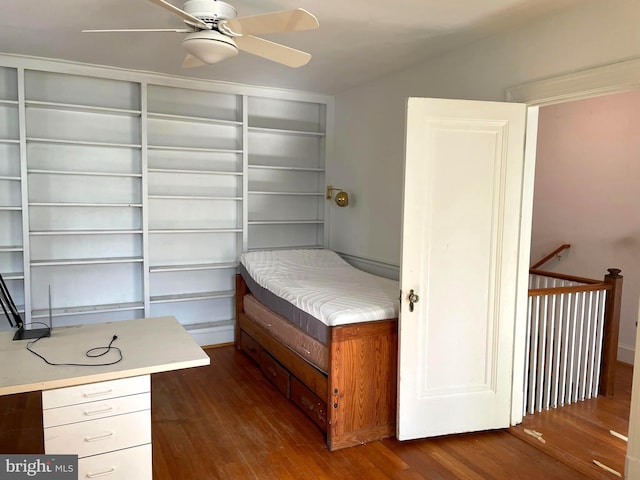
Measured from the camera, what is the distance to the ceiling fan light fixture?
2.07 meters

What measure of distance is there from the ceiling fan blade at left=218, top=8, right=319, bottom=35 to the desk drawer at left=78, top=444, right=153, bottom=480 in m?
1.87

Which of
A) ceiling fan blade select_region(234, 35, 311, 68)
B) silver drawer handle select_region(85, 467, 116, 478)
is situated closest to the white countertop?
silver drawer handle select_region(85, 467, 116, 478)

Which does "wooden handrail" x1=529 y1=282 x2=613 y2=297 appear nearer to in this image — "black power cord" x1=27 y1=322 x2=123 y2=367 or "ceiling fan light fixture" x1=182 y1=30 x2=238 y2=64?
"ceiling fan light fixture" x1=182 y1=30 x2=238 y2=64

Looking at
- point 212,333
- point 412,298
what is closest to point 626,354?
point 412,298

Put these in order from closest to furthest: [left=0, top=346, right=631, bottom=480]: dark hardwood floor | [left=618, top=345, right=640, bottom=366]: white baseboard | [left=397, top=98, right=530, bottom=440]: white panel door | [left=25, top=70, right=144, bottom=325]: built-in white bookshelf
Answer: [left=0, top=346, right=631, bottom=480]: dark hardwood floor < [left=397, top=98, right=530, bottom=440]: white panel door < [left=25, top=70, right=144, bottom=325]: built-in white bookshelf < [left=618, top=345, right=640, bottom=366]: white baseboard

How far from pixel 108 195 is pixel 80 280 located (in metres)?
0.79

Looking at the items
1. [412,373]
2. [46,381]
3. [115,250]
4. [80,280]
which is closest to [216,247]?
[115,250]

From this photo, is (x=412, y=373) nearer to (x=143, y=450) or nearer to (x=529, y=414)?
(x=529, y=414)

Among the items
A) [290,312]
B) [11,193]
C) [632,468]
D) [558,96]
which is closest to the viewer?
[632,468]

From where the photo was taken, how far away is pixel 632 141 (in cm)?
404

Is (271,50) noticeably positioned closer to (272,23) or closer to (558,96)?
(272,23)

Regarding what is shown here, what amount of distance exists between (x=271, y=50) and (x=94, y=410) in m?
1.84

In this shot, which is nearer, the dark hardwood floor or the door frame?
the door frame

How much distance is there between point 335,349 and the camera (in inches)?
103
